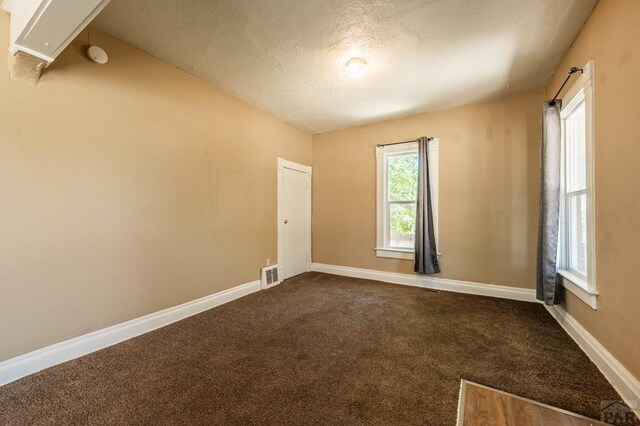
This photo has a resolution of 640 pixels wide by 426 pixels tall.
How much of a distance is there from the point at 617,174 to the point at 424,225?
2102 millimetres

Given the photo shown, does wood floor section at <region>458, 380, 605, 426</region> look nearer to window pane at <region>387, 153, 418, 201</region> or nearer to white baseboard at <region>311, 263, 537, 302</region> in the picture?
white baseboard at <region>311, 263, 537, 302</region>

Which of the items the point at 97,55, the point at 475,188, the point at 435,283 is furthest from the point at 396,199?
the point at 97,55

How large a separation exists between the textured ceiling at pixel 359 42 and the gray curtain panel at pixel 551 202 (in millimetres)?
634

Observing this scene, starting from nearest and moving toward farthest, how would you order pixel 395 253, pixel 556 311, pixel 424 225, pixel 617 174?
pixel 617 174, pixel 556 311, pixel 424 225, pixel 395 253

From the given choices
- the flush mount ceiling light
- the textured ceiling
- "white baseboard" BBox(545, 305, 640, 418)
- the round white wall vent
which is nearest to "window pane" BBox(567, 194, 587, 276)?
"white baseboard" BBox(545, 305, 640, 418)

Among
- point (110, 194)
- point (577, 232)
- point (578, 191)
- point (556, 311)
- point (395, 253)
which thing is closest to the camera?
point (110, 194)

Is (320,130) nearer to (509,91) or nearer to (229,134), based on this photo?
(229,134)

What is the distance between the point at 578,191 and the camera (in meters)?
2.37

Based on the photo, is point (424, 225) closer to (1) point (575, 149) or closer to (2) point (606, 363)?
(1) point (575, 149)

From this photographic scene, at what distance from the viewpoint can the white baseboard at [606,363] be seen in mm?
1457

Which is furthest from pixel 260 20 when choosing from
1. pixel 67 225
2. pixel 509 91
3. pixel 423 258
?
pixel 423 258

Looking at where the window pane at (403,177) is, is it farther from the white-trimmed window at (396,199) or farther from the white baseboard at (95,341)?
the white baseboard at (95,341)

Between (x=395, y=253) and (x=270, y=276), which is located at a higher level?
(x=395, y=253)

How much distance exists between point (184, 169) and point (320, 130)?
263 centimetres
